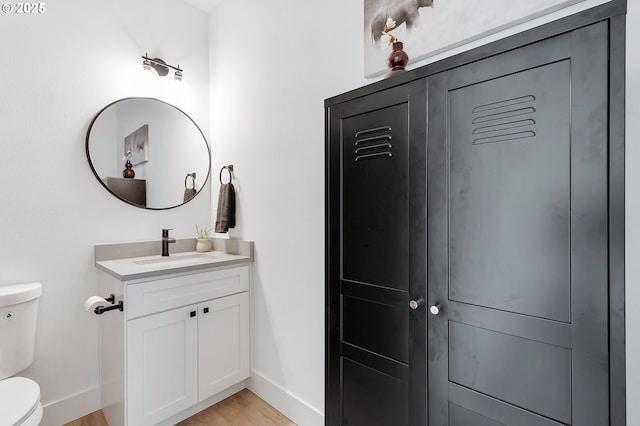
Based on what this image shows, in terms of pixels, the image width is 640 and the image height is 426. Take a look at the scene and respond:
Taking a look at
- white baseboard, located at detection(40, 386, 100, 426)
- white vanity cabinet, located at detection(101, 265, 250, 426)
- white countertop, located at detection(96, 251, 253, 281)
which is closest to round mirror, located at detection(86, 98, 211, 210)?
white countertop, located at detection(96, 251, 253, 281)

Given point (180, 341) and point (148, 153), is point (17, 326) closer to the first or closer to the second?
point (180, 341)

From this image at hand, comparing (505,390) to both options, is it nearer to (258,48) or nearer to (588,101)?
(588,101)

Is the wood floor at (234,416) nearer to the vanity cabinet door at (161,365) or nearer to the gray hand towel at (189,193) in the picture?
the vanity cabinet door at (161,365)

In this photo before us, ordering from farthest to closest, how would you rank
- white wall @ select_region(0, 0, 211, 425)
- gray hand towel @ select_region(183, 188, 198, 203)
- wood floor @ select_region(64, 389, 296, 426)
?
gray hand towel @ select_region(183, 188, 198, 203)
wood floor @ select_region(64, 389, 296, 426)
white wall @ select_region(0, 0, 211, 425)

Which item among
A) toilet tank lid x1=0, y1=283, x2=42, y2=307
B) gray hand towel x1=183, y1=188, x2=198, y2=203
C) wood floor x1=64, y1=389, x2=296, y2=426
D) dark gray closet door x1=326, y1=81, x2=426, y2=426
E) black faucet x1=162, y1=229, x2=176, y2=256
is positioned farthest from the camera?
gray hand towel x1=183, y1=188, x2=198, y2=203

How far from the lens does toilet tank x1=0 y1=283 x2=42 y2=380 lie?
1562mm

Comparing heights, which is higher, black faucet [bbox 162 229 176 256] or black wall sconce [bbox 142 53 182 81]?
black wall sconce [bbox 142 53 182 81]

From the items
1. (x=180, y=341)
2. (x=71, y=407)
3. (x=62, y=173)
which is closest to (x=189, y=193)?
(x=62, y=173)

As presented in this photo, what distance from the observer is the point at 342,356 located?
1224 millimetres

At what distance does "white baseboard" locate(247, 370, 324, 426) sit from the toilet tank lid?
1.39m

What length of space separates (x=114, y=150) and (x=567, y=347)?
8.36 ft

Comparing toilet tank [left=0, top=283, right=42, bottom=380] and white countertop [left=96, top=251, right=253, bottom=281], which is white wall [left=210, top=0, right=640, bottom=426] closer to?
white countertop [left=96, top=251, right=253, bottom=281]

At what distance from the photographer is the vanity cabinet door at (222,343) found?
1.92 meters

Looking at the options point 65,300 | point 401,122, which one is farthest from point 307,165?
point 65,300
